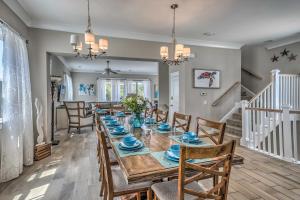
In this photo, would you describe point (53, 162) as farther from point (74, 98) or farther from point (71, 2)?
point (74, 98)

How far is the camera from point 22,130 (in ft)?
9.59

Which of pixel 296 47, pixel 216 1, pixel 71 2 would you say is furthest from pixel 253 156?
pixel 71 2

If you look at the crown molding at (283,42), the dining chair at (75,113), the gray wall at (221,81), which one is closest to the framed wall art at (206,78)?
the gray wall at (221,81)

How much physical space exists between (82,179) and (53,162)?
1.03 m

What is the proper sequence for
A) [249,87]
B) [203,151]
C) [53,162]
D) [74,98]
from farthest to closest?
[74,98] → [249,87] → [53,162] → [203,151]

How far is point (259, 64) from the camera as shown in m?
6.16

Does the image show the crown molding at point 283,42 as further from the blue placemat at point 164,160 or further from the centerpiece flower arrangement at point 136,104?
the blue placemat at point 164,160

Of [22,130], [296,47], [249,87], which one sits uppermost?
[296,47]

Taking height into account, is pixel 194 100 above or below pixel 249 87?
below

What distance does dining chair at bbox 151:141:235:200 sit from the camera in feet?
3.48

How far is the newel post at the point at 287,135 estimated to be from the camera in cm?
317

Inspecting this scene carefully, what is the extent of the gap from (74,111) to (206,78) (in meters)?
4.35

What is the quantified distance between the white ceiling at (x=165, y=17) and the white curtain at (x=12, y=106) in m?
0.70

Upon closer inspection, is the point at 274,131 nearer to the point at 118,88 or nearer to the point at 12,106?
the point at 12,106
